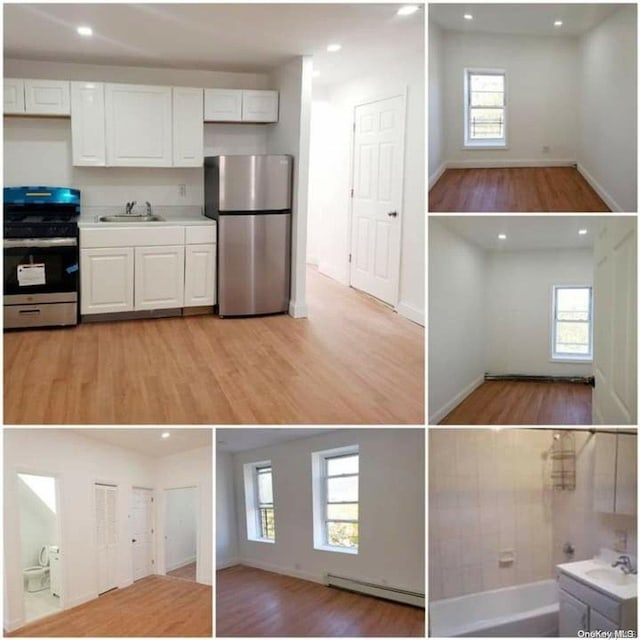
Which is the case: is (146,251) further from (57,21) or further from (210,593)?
(210,593)

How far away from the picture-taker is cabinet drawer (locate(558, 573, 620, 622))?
201 centimetres

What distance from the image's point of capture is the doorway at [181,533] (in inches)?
82.7

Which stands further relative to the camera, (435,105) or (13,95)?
(13,95)

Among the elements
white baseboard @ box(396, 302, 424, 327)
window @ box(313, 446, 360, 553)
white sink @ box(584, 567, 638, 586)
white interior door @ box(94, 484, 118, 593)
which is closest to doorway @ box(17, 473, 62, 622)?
white interior door @ box(94, 484, 118, 593)

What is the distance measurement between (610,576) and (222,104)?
2.34 m

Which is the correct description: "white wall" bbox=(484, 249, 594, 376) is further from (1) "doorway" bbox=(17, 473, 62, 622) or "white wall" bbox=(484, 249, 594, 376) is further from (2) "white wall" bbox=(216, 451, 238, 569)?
(1) "doorway" bbox=(17, 473, 62, 622)

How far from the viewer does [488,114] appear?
1.69 m

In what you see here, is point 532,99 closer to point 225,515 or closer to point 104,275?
point 225,515

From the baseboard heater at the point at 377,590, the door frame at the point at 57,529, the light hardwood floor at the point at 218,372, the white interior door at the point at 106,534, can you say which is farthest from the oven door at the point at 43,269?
the baseboard heater at the point at 377,590

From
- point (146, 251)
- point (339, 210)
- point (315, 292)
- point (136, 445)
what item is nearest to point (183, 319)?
point (146, 251)

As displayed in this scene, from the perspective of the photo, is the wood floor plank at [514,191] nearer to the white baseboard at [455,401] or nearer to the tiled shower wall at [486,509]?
the white baseboard at [455,401]

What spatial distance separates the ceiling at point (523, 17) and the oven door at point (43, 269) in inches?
84.0

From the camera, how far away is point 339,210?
18.5 ft

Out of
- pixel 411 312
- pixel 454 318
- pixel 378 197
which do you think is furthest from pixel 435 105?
pixel 378 197
